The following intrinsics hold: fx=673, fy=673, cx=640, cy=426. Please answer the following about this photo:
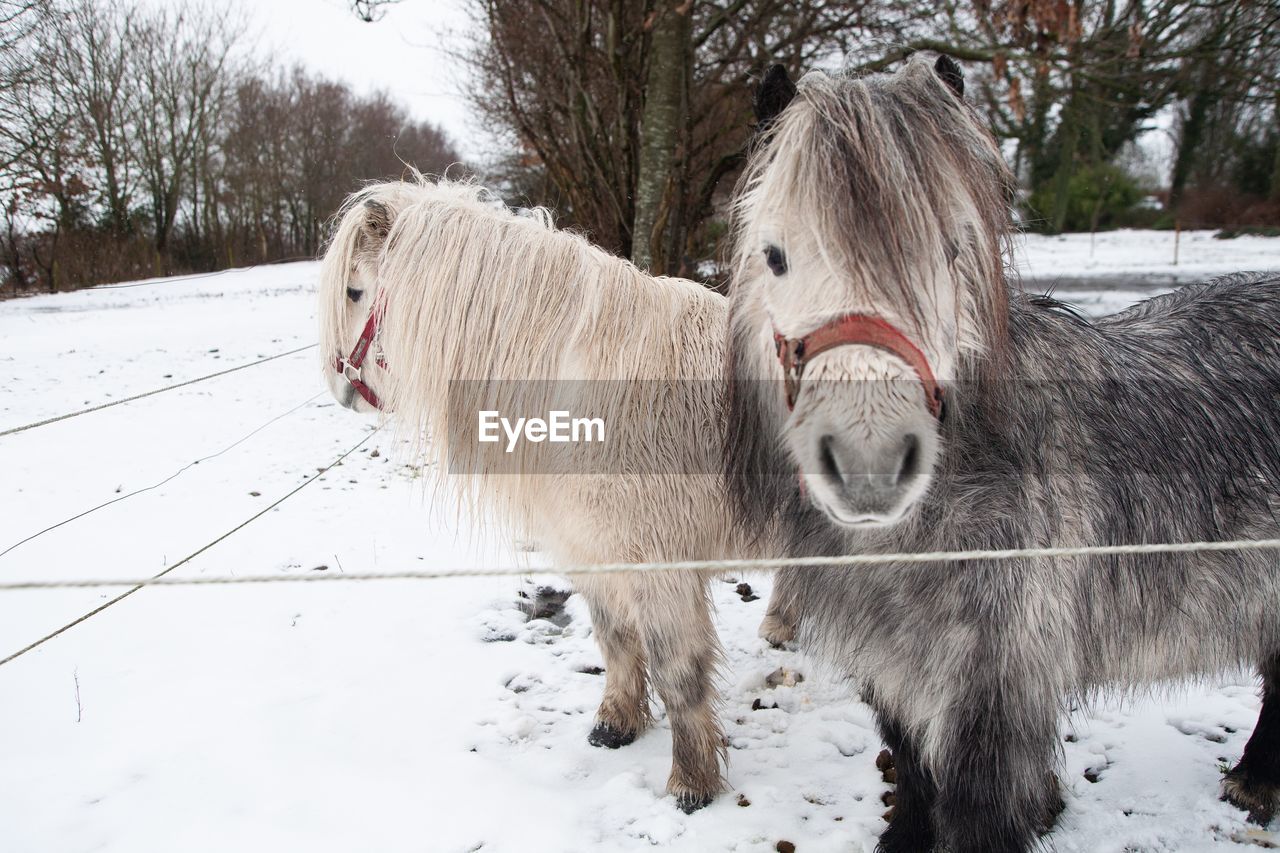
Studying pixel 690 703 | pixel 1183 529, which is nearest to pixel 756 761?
pixel 690 703

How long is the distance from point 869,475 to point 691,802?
5.75 ft

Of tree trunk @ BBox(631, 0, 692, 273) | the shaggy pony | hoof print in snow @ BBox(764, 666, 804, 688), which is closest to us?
the shaggy pony

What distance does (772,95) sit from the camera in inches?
60.7

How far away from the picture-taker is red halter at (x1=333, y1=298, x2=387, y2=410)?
2.41 metres

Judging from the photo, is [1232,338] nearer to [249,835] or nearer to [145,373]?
[249,835]

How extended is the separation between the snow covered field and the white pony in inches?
15.1

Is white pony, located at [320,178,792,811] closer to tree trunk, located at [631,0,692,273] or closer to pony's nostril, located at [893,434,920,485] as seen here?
pony's nostril, located at [893,434,920,485]

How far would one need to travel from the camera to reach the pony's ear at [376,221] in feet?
7.68

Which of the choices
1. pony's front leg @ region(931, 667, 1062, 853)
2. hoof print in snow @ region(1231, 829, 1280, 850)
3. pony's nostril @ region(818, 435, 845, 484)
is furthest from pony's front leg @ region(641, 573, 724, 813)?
hoof print in snow @ region(1231, 829, 1280, 850)

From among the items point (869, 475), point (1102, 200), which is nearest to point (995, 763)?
point (869, 475)

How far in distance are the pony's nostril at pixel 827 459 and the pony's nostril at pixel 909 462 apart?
0.10 meters

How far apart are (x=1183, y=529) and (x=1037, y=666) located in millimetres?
495

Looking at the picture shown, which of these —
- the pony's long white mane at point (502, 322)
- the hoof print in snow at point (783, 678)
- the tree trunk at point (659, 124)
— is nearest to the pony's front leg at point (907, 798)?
the hoof print in snow at point (783, 678)

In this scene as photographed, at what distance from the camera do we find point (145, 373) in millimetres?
8086
